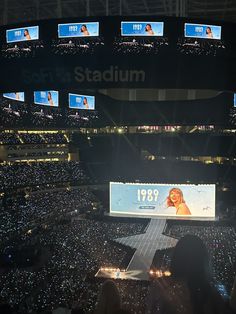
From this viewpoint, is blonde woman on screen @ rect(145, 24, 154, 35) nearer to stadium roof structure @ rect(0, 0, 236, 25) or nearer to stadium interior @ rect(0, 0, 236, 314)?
stadium interior @ rect(0, 0, 236, 314)

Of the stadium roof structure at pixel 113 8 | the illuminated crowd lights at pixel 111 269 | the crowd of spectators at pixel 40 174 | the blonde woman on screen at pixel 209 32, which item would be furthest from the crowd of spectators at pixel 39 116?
the blonde woman on screen at pixel 209 32

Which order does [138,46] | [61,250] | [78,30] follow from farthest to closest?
[61,250]
[78,30]
[138,46]

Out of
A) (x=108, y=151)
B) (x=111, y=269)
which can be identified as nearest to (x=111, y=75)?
(x=111, y=269)

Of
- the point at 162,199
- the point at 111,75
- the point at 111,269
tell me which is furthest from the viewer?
the point at 162,199

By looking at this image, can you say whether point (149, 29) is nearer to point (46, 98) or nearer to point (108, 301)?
point (108, 301)

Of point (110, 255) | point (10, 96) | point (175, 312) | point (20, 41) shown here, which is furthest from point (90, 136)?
point (175, 312)

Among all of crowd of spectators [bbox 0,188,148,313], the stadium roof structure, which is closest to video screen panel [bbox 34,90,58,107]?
crowd of spectators [bbox 0,188,148,313]

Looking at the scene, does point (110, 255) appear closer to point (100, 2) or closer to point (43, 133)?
point (43, 133)
